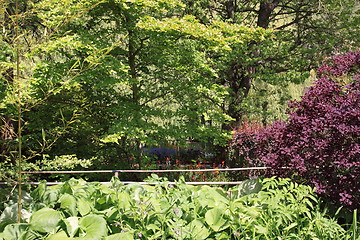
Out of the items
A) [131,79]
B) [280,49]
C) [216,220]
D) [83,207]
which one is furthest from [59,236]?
[280,49]

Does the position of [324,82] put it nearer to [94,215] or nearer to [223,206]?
[223,206]

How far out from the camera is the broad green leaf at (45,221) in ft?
9.91

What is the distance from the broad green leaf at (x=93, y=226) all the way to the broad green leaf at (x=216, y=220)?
92cm

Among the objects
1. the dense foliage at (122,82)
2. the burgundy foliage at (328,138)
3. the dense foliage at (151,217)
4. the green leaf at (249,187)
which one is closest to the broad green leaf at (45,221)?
the dense foliage at (151,217)

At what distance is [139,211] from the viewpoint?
325 centimetres

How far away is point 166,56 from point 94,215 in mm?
5596

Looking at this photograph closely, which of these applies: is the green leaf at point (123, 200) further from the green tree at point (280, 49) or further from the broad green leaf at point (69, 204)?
the green tree at point (280, 49)

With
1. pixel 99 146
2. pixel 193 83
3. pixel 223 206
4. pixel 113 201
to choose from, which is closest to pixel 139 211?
pixel 113 201

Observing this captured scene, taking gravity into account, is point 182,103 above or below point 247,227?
above

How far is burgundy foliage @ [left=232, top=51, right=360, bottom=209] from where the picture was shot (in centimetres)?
431

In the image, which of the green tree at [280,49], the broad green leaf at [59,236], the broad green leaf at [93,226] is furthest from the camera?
the green tree at [280,49]

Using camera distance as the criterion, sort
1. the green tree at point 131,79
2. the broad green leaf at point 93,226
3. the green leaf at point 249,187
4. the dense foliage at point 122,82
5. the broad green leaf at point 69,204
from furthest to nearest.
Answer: the green tree at point 131,79 → the dense foliage at point 122,82 → the green leaf at point 249,187 → the broad green leaf at point 69,204 → the broad green leaf at point 93,226

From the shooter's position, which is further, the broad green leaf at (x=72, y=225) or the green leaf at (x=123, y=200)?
the green leaf at (x=123, y=200)

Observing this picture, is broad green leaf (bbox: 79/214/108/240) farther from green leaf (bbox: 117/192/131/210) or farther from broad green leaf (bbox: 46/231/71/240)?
green leaf (bbox: 117/192/131/210)
